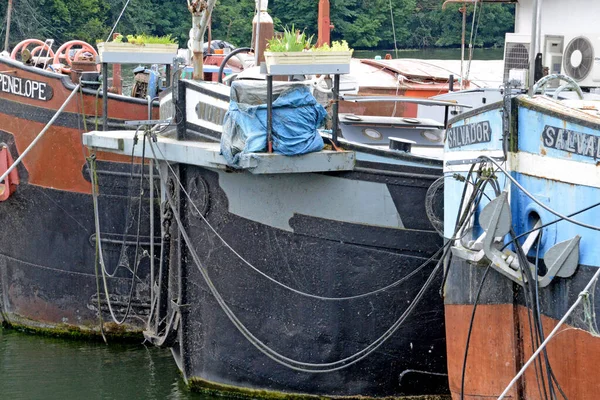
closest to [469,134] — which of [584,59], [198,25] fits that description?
[198,25]

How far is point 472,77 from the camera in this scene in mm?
15898

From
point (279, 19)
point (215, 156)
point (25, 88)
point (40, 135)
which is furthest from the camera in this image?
point (279, 19)

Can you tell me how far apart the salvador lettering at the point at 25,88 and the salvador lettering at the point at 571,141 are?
6.13 metres

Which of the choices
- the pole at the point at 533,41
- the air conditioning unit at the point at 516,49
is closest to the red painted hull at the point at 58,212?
the air conditioning unit at the point at 516,49

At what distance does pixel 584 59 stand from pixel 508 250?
16.8 feet

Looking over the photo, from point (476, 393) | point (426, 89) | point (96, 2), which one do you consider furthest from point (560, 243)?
point (96, 2)

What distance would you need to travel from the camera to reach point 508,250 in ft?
22.5

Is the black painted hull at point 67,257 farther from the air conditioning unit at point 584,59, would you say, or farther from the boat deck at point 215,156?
the air conditioning unit at point 584,59

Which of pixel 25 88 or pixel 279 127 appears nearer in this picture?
pixel 279 127

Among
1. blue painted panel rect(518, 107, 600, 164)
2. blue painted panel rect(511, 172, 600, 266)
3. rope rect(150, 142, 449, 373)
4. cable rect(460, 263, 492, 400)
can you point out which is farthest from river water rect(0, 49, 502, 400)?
blue painted panel rect(518, 107, 600, 164)

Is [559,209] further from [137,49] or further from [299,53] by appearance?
[137,49]

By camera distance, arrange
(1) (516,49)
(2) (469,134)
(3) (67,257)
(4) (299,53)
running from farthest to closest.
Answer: (1) (516,49), (3) (67,257), (4) (299,53), (2) (469,134)

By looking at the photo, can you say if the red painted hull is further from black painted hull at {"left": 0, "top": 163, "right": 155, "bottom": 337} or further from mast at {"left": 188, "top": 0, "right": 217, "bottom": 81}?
mast at {"left": 188, "top": 0, "right": 217, "bottom": 81}

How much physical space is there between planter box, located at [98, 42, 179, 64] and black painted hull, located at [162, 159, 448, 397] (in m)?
1.12
